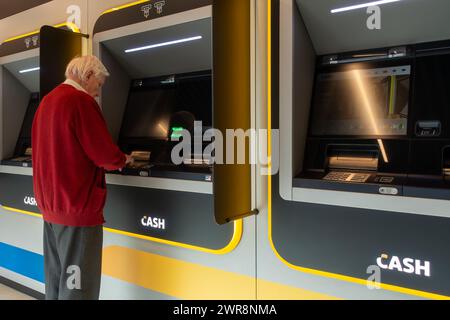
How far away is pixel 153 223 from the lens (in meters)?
2.26

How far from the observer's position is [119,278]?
97.7 inches

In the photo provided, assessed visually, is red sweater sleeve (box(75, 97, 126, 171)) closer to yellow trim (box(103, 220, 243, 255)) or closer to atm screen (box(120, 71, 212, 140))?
atm screen (box(120, 71, 212, 140))

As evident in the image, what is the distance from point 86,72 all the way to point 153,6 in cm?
51

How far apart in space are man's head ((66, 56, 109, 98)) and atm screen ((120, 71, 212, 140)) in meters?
0.42

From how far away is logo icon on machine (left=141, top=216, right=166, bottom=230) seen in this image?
2.21 meters

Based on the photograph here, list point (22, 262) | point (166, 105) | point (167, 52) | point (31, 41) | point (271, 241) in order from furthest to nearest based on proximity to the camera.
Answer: point (22, 262)
point (31, 41)
point (166, 105)
point (167, 52)
point (271, 241)

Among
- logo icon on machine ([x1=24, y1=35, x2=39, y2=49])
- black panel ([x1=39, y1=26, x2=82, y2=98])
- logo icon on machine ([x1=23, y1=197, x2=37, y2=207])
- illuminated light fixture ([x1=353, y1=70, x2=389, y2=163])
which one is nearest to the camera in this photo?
illuminated light fixture ([x1=353, y1=70, x2=389, y2=163])

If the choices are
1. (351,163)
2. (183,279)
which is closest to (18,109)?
(183,279)

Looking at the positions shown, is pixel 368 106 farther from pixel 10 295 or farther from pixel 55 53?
pixel 10 295

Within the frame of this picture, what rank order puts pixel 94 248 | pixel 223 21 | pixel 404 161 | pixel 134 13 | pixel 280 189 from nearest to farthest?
pixel 404 161
pixel 223 21
pixel 280 189
pixel 94 248
pixel 134 13

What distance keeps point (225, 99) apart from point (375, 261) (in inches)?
35.6

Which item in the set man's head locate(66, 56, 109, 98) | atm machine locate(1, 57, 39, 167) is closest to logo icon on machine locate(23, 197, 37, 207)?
atm machine locate(1, 57, 39, 167)

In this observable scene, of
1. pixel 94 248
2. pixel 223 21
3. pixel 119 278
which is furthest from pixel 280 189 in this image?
pixel 119 278

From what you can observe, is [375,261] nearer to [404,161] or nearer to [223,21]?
[404,161]
